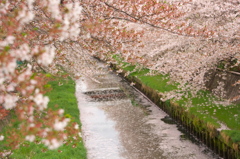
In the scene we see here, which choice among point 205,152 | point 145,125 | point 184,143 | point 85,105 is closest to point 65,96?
point 85,105

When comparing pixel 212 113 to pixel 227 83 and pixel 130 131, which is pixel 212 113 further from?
pixel 130 131

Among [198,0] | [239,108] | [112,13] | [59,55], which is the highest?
[198,0]

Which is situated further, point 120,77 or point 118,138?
point 120,77

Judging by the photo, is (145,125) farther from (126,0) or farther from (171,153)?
(126,0)

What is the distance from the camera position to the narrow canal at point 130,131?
1028 centimetres

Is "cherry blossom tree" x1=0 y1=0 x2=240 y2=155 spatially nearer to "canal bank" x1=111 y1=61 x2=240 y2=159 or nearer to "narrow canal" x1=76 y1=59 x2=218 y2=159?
"canal bank" x1=111 y1=61 x2=240 y2=159

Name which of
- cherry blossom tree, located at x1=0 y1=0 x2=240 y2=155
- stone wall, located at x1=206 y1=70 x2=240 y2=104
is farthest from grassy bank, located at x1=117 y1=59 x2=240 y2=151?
cherry blossom tree, located at x1=0 y1=0 x2=240 y2=155

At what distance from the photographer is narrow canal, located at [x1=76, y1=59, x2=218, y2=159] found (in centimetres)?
1028

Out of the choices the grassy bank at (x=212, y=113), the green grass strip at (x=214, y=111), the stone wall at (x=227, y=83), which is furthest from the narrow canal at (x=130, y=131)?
the stone wall at (x=227, y=83)

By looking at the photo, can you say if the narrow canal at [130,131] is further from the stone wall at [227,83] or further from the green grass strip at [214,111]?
the stone wall at [227,83]

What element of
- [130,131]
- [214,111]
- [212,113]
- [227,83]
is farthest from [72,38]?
[227,83]

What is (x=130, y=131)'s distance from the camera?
1255 centimetres

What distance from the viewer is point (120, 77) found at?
26469 mm

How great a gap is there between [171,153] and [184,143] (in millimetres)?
1131
